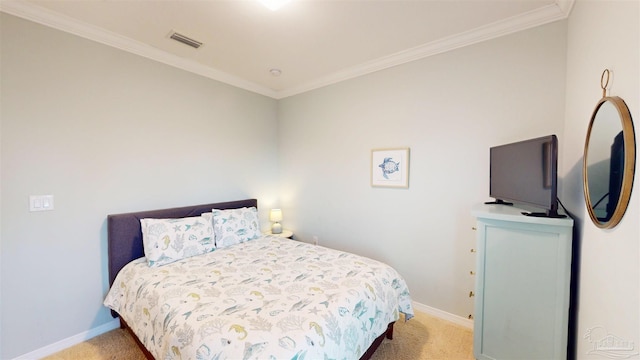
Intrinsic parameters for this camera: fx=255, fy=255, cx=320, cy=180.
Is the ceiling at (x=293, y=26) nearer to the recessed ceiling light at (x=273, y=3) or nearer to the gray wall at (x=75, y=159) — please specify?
the recessed ceiling light at (x=273, y=3)

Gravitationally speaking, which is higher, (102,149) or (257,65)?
(257,65)

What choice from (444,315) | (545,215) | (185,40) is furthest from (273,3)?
(444,315)

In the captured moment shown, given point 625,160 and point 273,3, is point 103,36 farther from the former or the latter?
point 625,160

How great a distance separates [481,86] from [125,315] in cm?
349

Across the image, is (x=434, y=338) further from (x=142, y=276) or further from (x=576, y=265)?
(x=142, y=276)

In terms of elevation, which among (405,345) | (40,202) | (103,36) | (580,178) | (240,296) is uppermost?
(103,36)

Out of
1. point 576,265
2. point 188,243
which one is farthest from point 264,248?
point 576,265

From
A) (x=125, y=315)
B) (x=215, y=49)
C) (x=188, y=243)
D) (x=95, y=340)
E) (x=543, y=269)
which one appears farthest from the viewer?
(x=215, y=49)

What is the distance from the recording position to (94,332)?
88.6 inches

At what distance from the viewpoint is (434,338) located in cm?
221

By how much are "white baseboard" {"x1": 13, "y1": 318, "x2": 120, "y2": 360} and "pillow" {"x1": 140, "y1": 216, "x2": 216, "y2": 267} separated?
762 millimetres

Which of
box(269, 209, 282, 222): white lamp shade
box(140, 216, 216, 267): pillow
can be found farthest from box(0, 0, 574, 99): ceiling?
box(269, 209, 282, 222): white lamp shade

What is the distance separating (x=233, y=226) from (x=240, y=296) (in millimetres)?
1230

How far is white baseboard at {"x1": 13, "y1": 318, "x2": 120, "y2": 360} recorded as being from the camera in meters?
1.97
